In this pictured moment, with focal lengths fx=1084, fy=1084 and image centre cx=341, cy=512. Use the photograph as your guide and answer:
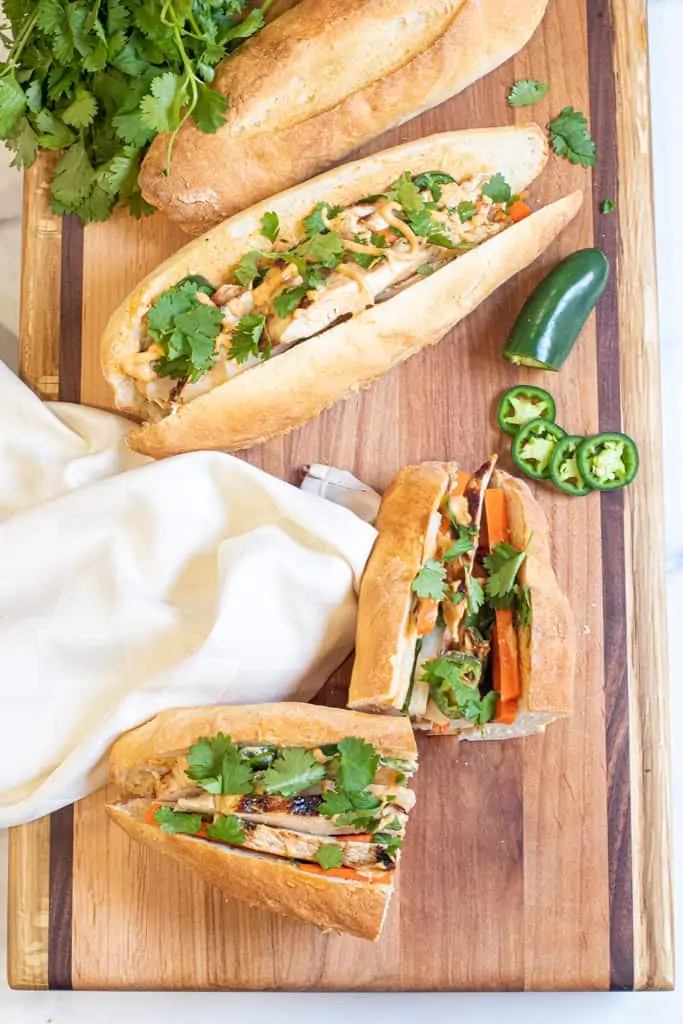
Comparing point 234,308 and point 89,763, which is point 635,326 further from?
point 89,763

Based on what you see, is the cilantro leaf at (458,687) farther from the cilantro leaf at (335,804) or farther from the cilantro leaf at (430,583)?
the cilantro leaf at (335,804)

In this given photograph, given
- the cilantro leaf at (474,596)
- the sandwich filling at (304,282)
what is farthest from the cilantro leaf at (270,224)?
the cilantro leaf at (474,596)

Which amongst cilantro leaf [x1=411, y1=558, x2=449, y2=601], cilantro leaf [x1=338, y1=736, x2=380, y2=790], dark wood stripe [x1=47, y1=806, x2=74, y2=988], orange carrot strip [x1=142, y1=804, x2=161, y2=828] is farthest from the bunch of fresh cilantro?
dark wood stripe [x1=47, y1=806, x2=74, y2=988]

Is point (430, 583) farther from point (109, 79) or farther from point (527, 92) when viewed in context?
point (109, 79)

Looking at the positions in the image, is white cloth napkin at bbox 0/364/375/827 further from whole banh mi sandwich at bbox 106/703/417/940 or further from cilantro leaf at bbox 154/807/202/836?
cilantro leaf at bbox 154/807/202/836

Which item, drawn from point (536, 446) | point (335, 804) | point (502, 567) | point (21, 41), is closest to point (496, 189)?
point (536, 446)

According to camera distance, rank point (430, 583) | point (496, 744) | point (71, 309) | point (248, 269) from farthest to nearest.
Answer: point (71, 309)
point (496, 744)
point (248, 269)
point (430, 583)
